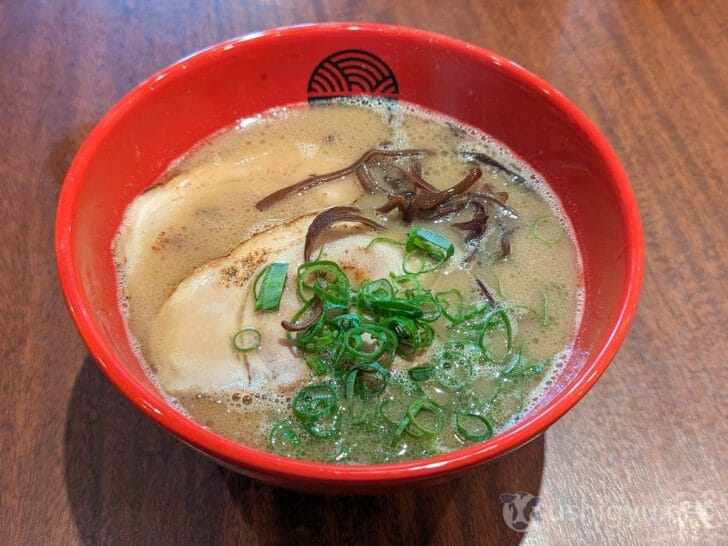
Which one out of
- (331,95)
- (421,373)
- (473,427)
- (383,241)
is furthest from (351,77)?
(473,427)

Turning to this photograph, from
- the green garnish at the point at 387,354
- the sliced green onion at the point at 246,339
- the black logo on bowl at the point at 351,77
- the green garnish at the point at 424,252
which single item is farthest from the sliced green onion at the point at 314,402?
the black logo on bowl at the point at 351,77

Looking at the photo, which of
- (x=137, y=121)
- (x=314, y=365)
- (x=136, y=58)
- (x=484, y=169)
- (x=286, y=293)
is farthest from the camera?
(x=136, y=58)

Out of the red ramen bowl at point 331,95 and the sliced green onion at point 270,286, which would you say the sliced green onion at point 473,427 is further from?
the sliced green onion at point 270,286

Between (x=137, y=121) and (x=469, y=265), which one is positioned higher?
(x=137, y=121)

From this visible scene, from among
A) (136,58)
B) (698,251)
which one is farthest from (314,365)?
(136,58)

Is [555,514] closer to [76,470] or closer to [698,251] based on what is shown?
[698,251]

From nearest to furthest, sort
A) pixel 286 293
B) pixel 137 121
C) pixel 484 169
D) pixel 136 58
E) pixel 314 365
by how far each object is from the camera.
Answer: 1. pixel 314 365
2. pixel 286 293
3. pixel 137 121
4. pixel 484 169
5. pixel 136 58
